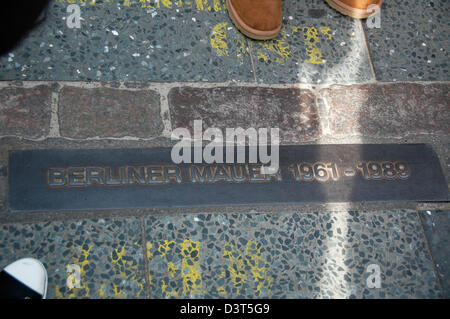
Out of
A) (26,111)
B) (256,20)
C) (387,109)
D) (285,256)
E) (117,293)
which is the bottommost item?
(117,293)

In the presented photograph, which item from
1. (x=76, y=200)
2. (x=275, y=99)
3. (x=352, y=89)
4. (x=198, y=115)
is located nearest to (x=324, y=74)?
(x=352, y=89)

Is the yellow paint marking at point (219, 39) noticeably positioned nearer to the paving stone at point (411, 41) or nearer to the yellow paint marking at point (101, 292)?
the paving stone at point (411, 41)

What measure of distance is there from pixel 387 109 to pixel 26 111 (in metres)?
1.54

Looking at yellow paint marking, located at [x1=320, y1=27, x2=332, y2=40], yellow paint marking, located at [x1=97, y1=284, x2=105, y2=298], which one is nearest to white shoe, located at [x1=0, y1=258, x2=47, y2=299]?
yellow paint marking, located at [x1=97, y1=284, x2=105, y2=298]

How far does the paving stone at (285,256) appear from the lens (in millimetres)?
1556

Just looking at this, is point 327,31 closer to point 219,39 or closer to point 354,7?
point 354,7

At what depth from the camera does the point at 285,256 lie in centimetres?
164

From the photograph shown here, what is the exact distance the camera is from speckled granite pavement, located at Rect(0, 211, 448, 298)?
1505 millimetres

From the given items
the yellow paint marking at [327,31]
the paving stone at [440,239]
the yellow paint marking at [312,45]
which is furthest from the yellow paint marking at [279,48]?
the paving stone at [440,239]

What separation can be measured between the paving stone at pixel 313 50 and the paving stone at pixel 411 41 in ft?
0.30

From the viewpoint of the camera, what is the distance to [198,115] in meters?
1.85

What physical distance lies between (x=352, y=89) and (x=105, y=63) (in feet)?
3.64

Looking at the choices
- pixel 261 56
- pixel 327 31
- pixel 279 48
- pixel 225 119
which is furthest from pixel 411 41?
pixel 225 119

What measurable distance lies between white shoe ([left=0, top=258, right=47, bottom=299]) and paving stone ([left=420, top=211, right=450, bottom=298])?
1428mm
